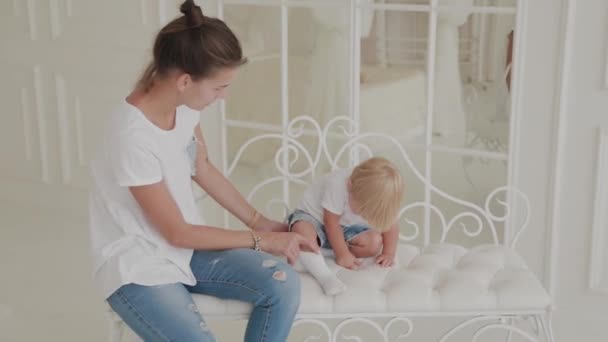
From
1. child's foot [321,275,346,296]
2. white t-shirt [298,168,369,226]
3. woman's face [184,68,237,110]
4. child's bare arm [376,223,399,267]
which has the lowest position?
child's foot [321,275,346,296]

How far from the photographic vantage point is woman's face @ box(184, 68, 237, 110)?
2.21 m

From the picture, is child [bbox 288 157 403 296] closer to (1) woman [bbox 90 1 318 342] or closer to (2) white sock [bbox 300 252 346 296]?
(2) white sock [bbox 300 252 346 296]

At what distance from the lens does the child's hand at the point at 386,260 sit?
2594 mm

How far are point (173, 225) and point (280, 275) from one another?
0.30m

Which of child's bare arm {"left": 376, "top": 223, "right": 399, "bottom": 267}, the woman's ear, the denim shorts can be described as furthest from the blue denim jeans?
the woman's ear

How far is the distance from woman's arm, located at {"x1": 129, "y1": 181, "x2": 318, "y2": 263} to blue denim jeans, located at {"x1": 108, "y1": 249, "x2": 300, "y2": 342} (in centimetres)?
3

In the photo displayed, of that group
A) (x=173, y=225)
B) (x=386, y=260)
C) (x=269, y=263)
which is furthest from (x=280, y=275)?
(x=386, y=260)

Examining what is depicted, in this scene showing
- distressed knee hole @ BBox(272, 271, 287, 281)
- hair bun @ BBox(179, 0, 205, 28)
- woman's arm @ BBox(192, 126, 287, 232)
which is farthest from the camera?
woman's arm @ BBox(192, 126, 287, 232)

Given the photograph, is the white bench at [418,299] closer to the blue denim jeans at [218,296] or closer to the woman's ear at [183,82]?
the blue denim jeans at [218,296]

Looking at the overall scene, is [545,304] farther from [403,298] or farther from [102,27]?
[102,27]

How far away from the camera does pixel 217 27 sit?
219cm

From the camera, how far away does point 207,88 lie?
2.22m

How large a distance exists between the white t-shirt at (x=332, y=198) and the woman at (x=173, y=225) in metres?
0.21

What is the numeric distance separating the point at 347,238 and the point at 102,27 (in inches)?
75.3
